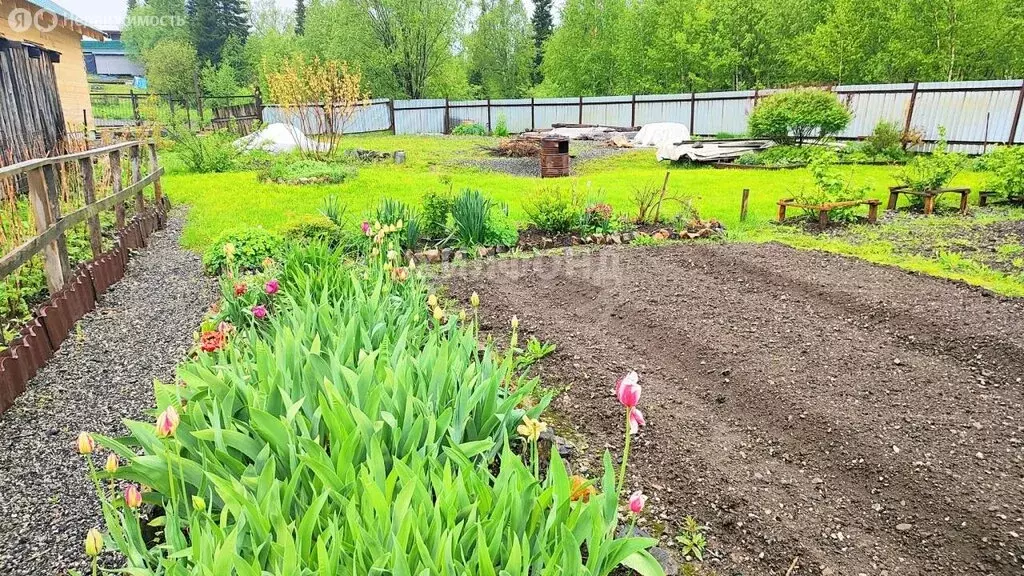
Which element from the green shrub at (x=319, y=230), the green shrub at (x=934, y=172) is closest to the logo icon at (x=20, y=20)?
the green shrub at (x=319, y=230)

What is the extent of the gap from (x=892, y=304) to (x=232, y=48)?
5643 cm

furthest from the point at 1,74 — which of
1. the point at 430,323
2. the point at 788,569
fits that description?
the point at 788,569

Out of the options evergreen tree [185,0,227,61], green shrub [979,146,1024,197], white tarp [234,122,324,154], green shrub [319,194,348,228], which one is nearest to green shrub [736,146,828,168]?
green shrub [979,146,1024,197]

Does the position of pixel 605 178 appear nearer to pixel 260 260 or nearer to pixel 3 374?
pixel 260 260

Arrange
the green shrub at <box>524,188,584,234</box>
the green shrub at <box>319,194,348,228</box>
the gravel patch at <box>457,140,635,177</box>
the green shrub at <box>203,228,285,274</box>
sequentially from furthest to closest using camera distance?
the gravel patch at <box>457,140,635,177</box> < the green shrub at <box>524,188,584,234</box> < the green shrub at <box>319,194,348,228</box> < the green shrub at <box>203,228,285,274</box>

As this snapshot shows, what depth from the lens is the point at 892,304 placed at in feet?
14.9

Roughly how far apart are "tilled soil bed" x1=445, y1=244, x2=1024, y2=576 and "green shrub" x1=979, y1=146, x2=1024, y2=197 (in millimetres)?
4725

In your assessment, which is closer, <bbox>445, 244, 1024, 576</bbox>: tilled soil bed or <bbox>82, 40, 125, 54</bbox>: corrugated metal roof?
<bbox>445, 244, 1024, 576</bbox>: tilled soil bed

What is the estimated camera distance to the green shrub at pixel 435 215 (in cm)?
641

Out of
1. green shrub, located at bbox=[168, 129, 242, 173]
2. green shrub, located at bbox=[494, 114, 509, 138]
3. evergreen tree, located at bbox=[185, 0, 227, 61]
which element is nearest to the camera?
green shrub, located at bbox=[168, 129, 242, 173]

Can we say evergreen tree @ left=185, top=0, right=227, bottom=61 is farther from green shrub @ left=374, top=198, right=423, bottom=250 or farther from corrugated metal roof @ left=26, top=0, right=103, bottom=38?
green shrub @ left=374, top=198, right=423, bottom=250

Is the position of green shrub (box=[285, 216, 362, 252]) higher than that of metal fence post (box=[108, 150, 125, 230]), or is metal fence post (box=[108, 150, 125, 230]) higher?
metal fence post (box=[108, 150, 125, 230])

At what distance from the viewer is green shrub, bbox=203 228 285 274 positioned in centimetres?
514

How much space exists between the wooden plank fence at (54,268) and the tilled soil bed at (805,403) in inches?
109
